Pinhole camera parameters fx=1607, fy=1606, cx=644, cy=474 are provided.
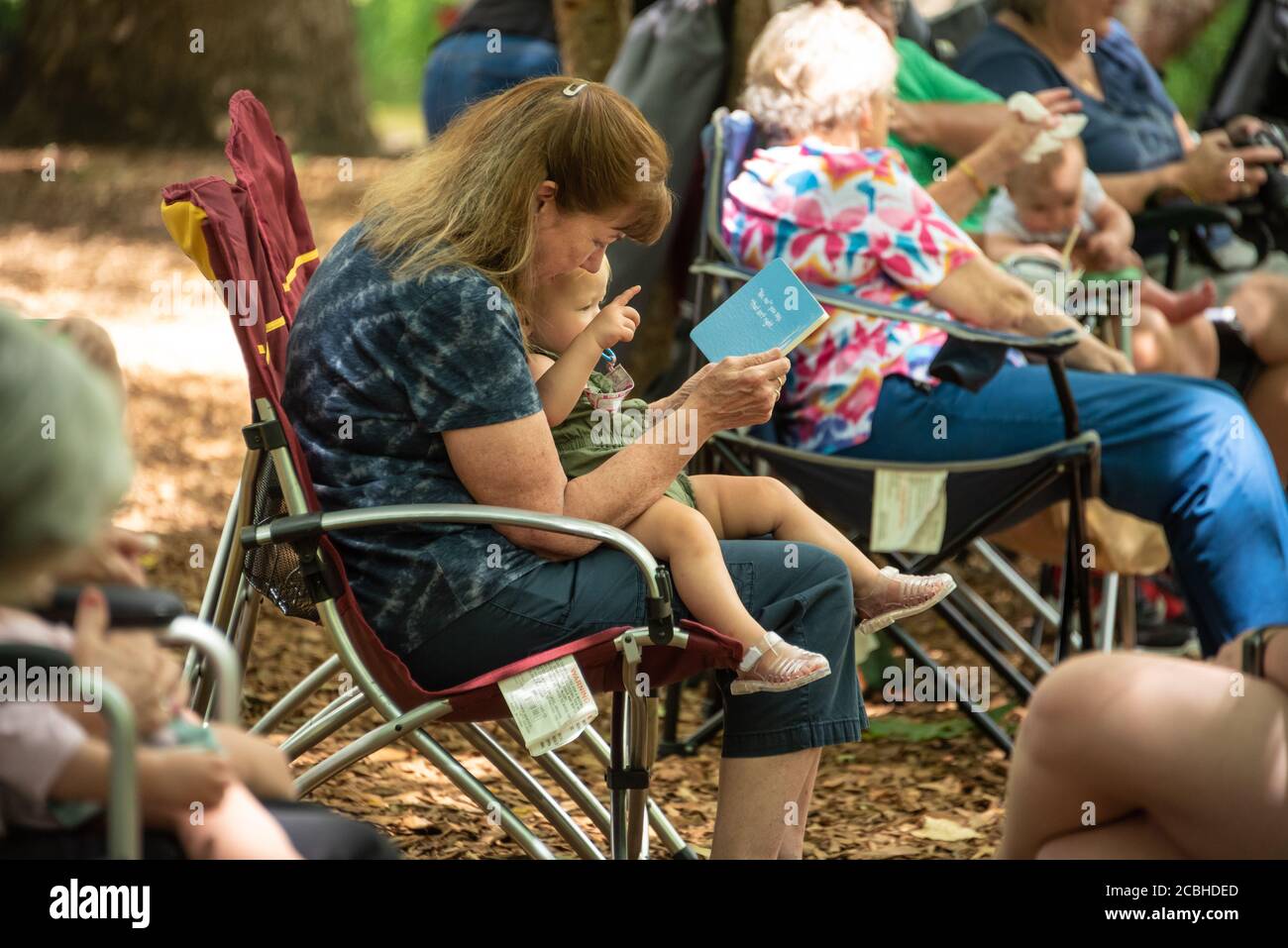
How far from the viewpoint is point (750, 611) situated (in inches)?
96.2

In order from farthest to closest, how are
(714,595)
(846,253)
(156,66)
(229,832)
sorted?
(156,66) → (846,253) → (714,595) → (229,832)

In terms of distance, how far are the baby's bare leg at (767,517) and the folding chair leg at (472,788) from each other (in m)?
0.60

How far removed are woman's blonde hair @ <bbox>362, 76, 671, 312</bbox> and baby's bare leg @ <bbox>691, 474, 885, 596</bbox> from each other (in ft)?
1.61

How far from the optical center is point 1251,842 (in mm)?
1651

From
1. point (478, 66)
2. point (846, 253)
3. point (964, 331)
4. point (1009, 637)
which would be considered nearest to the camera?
point (964, 331)

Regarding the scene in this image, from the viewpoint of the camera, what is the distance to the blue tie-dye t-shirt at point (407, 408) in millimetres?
2312

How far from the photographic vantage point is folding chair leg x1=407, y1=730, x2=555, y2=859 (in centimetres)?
232

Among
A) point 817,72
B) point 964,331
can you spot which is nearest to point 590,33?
point 817,72

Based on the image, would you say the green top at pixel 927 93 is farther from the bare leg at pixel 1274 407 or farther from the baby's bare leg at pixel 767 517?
the baby's bare leg at pixel 767 517

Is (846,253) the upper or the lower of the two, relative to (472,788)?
upper

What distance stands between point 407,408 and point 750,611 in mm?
600

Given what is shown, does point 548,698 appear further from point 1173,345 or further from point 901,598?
point 1173,345

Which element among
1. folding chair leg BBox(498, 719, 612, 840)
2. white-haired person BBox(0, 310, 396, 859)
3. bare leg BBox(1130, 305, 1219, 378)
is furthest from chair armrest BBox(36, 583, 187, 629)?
bare leg BBox(1130, 305, 1219, 378)
